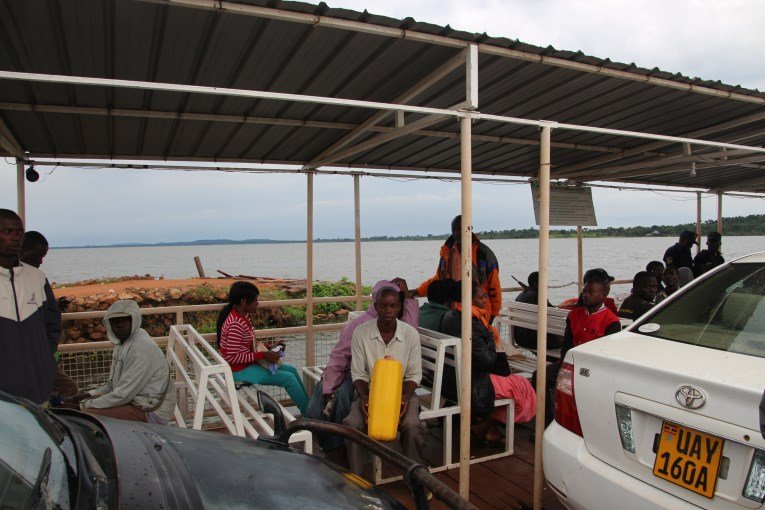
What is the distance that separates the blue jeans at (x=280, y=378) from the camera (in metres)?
4.51

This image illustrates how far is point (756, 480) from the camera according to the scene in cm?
181

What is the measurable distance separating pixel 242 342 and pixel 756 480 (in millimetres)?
3686

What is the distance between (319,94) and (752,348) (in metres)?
3.24

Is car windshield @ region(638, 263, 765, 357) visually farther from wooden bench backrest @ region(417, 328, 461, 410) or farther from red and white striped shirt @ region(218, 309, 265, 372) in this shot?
red and white striped shirt @ region(218, 309, 265, 372)

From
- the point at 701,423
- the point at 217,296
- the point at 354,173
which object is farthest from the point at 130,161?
the point at 217,296

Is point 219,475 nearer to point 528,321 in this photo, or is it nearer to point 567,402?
point 567,402

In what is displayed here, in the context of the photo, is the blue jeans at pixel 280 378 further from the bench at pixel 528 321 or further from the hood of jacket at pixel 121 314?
the bench at pixel 528 321

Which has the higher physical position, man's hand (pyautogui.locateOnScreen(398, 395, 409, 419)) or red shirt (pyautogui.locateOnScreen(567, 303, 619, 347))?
red shirt (pyautogui.locateOnScreen(567, 303, 619, 347))

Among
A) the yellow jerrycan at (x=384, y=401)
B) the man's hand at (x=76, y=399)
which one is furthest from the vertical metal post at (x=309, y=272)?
the yellow jerrycan at (x=384, y=401)

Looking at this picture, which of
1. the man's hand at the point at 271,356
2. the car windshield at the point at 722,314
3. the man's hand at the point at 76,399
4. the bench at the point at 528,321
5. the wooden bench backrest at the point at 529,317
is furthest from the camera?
the wooden bench backrest at the point at 529,317

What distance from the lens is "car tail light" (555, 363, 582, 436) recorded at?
2578mm

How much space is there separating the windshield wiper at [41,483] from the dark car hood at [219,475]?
185 mm

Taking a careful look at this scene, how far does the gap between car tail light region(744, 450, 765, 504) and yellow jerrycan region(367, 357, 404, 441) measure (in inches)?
78.7

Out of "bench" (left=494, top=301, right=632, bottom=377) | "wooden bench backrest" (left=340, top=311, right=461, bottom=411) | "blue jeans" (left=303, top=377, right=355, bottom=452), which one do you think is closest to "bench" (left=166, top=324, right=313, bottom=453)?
"blue jeans" (left=303, top=377, right=355, bottom=452)
